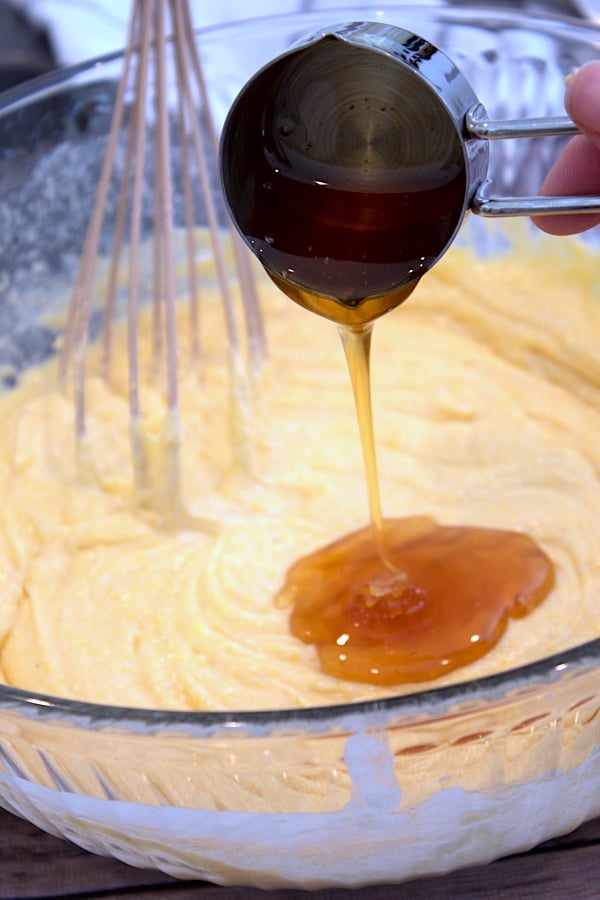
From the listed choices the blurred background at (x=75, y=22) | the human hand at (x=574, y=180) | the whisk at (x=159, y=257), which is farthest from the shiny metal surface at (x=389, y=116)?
the blurred background at (x=75, y=22)

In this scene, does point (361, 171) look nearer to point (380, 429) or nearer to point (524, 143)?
point (380, 429)

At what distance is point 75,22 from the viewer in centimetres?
202

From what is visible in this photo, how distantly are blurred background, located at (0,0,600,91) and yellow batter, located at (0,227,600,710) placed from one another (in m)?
0.71

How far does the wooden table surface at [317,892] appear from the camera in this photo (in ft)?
2.78

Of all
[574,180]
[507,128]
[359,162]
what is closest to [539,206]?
[507,128]

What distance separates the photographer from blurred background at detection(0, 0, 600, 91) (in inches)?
78.6

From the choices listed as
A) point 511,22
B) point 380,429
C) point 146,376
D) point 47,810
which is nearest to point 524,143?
point 511,22

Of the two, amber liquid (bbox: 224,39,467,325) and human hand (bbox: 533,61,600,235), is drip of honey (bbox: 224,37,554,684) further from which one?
human hand (bbox: 533,61,600,235)

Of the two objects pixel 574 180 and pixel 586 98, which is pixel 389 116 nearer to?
pixel 586 98

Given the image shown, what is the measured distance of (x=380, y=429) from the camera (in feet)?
4.65

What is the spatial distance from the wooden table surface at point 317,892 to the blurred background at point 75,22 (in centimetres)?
155

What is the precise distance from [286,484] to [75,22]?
1.22 m

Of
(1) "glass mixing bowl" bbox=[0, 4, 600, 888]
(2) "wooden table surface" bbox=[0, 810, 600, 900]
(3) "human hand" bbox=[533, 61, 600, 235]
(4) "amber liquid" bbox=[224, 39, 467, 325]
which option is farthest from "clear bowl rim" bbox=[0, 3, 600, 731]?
(3) "human hand" bbox=[533, 61, 600, 235]

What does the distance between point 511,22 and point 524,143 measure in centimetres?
17
